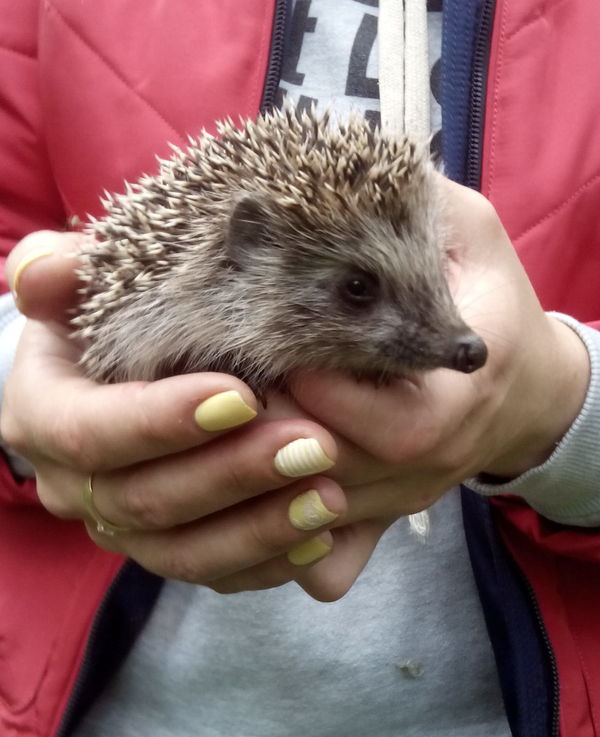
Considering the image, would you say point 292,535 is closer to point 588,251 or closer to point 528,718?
point 528,718

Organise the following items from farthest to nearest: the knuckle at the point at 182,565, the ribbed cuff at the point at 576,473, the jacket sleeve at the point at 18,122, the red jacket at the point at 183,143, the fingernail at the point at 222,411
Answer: the jacket sleeve at the point at 18,122 → the red jacket at the point at 183,143 → the ribbed cuff at the point at 576,473 → the knuckle at the point at 182,565 → the fingernail at the point at 222,411

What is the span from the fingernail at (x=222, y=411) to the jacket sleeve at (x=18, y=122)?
2.24 feet

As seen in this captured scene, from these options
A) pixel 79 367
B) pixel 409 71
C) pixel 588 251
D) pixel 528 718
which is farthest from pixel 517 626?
pixel 409 71

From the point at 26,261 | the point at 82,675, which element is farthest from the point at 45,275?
the point at 82,675

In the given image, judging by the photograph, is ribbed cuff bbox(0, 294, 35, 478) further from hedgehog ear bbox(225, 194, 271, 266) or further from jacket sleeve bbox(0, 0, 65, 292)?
hedgehog ear bbox(225, 194, 271, 266)

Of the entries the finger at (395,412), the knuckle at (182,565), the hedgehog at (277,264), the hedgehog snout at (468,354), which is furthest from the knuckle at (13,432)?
the hedgehog snout at (468,354)

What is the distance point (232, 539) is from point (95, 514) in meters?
0.16

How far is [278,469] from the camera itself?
25.7 inches

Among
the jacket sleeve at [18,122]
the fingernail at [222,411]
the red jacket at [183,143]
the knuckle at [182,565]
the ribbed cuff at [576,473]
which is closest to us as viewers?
the fingernail at [222,411]

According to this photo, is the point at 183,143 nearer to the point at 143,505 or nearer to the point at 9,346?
the point at 9,346

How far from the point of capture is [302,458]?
2.11 feet

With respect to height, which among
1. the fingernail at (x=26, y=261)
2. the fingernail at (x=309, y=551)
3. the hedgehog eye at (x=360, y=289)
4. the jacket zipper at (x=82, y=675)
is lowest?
the jacket zipper at (x=82, y=675)

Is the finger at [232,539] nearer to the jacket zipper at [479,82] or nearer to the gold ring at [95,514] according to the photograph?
the gold ring at [95,514]

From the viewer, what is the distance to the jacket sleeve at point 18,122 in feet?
3.81
